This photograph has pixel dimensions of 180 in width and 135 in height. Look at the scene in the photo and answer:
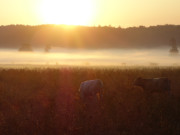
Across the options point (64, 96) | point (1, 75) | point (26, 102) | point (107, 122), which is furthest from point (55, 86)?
point (107, 122)

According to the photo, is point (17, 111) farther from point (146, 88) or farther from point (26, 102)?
point (146, 88)

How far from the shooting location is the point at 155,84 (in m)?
17.7

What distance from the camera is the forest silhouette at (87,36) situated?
95.4m

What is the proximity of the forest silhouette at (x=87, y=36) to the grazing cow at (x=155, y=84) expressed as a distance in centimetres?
7672

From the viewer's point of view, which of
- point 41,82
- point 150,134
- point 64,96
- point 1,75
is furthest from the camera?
point 1,75

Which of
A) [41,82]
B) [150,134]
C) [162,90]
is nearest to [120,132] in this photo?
[150,134]

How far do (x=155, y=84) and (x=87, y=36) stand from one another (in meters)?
84.5

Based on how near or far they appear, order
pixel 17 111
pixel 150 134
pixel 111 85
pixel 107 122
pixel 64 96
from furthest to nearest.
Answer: pixel 111 85
pixel 64 96
pixel 17 111
pixel 107 122
pixel 150 134

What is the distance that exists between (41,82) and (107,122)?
11.2 metres

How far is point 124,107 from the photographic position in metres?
13.6

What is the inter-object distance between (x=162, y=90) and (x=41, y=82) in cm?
814

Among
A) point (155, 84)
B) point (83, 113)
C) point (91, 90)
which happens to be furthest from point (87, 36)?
point (83, 113)

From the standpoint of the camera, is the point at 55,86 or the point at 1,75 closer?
the point at 55,86

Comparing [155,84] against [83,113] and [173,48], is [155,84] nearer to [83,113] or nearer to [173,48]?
[83,113]
